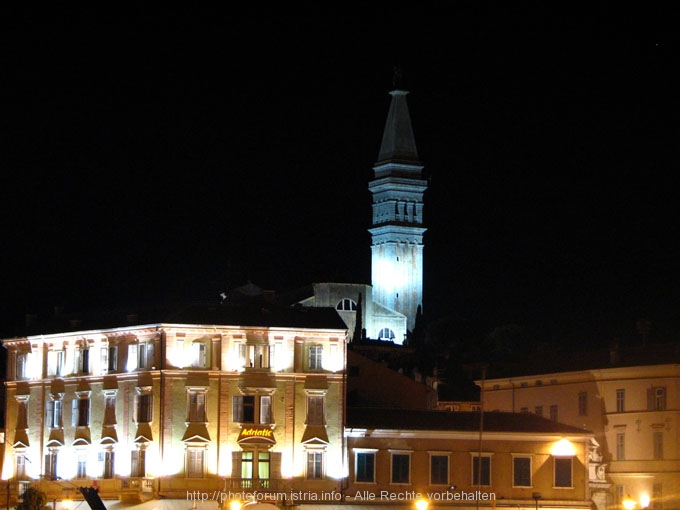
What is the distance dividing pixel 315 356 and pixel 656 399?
24.4 m

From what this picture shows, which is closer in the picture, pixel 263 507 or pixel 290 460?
pixel 263 507

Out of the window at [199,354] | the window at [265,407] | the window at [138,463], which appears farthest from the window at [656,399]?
the window at [138,463]

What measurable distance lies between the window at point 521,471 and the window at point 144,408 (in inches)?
765

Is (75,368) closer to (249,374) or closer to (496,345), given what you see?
(249,374)

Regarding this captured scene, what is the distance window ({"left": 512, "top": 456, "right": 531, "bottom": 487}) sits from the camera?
97.0m

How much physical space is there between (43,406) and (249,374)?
12.9 meters

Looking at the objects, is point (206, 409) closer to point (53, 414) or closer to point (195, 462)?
point (195, 462)

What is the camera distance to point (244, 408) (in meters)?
96.9

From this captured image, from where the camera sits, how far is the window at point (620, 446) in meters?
112

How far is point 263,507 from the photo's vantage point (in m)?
77.5

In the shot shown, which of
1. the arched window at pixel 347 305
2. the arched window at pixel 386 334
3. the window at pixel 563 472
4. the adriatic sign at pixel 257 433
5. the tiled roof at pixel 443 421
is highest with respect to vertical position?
the arched window at pixel 347 305

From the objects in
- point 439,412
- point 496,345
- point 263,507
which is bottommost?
point 263,507

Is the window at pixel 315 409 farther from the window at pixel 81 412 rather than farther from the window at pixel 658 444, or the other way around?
the window at pixel 658 444

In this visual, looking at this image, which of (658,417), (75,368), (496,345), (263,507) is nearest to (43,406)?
(75,368)
